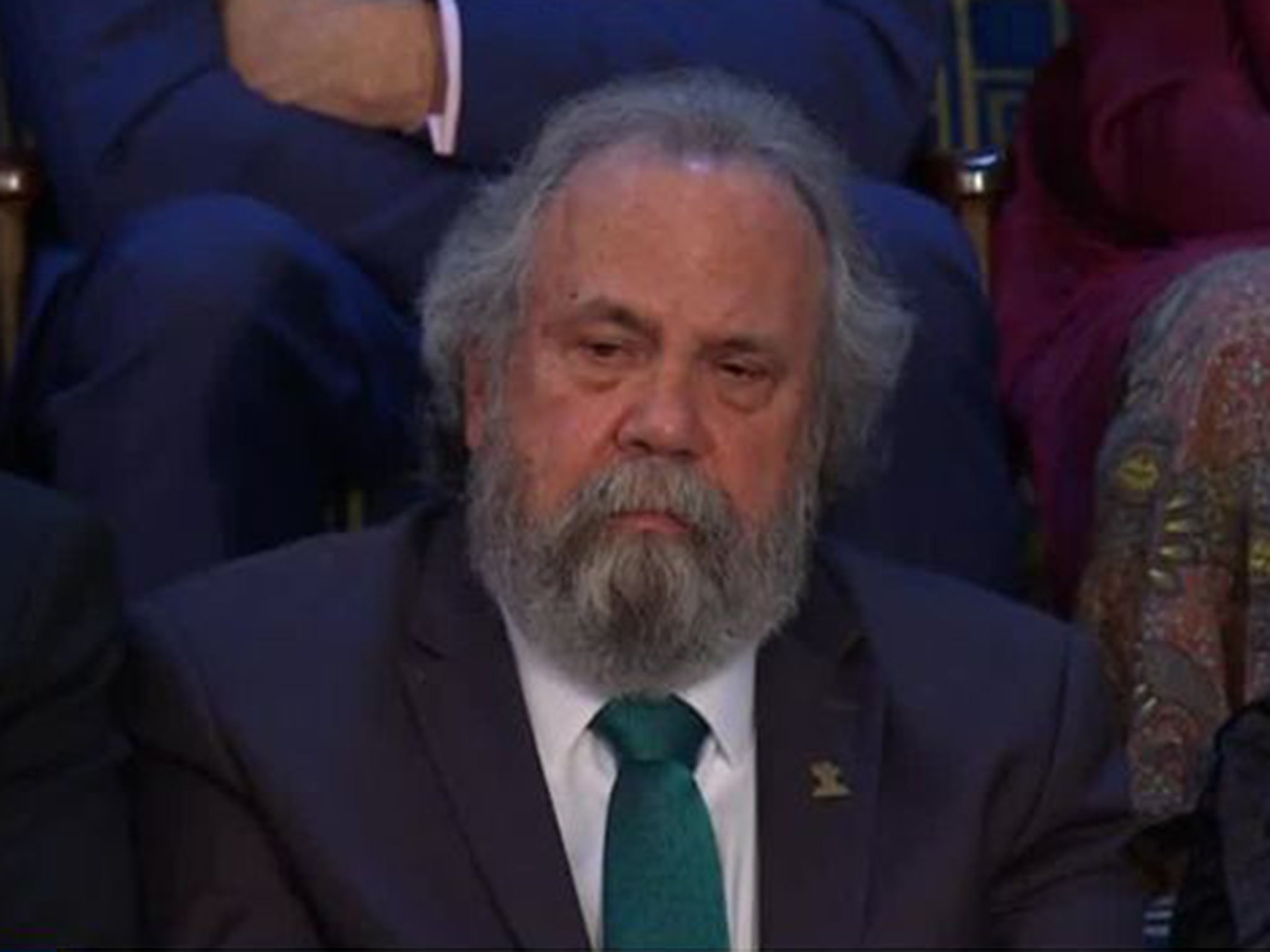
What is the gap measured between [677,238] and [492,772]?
0.40 meters

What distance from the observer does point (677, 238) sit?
2.45 metres

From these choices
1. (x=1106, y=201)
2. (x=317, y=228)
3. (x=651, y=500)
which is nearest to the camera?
(x=651, y=500)

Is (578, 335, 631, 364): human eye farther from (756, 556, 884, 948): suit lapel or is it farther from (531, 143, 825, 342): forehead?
(756, 556, 884, 948): suit lapel

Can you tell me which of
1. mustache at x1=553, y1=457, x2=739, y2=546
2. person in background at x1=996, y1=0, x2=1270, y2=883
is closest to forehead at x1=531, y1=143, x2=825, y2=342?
mustache at x1=553, y1=457, x2=739, y2=546

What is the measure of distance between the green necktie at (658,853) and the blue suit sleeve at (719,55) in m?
0.95

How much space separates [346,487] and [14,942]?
931mm

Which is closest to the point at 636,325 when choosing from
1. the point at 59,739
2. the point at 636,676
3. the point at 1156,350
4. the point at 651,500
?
the point at 651,500

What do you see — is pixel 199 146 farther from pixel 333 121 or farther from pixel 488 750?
pixel 488 750

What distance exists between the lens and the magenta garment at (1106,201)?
318 cm

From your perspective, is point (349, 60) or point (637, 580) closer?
point (637, 580)

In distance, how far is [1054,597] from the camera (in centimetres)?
320

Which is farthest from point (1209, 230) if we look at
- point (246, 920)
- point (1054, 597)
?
point (246, 920)

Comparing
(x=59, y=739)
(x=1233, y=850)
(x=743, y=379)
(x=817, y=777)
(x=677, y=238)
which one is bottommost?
(x=1233, y=850)

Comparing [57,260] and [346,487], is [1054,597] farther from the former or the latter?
[57,260]
